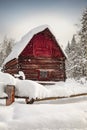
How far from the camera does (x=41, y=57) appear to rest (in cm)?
2605

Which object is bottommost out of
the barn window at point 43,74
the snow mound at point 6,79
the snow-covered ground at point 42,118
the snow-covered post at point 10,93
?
the snow-covered ground at point 42,118

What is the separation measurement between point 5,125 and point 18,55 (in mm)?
A: 20234

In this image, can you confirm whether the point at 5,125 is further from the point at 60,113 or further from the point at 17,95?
the point at 17,95

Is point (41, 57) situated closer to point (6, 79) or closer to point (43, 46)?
point (43, 46)

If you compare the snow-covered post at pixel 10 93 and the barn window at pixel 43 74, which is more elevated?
the barn window at pixel 43 74

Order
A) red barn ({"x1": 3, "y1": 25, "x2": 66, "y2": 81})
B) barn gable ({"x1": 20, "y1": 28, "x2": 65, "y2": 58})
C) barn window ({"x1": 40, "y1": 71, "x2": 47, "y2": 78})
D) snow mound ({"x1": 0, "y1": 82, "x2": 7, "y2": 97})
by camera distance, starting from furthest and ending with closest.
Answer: barn window ({"x1": 40, "y1": 71, "x2": 47, "y2": 78}) < barn gable ({"x1": 20, "y1": 28, "x2": 65, "y2": 58}) < red barn ({"x1": 3, "y1": 25, "x2": 66, "y2": 81}) < snow mound ({"x1": 0, "y1": 82, "x2": 7, "y2": 97})

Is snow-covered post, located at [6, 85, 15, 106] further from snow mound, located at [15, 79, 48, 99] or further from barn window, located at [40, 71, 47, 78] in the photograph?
barn window, located at [40, 71, 47, 78]

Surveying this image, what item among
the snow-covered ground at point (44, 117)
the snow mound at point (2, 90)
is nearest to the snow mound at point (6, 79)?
the snow mound at point (2, 90)

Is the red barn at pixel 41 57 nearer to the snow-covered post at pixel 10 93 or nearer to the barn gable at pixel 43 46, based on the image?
the barn gable at pixel 43 46

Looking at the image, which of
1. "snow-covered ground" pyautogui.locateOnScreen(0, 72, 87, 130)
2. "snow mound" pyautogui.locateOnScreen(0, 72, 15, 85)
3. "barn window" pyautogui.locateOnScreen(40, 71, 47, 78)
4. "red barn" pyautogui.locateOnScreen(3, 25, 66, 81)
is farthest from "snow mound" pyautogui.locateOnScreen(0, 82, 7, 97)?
"barn window" pyautogui.locateOnScreen(40, 71, 47, 78)

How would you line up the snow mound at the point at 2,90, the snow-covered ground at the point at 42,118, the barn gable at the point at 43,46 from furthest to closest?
the barn gable at the point at 43,46
the snow mound at the point at 2,90
the snow-covered ground at the point at 42,118

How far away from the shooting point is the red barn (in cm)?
2530

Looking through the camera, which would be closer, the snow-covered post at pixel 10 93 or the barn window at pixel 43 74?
the snow-covered post at pixel 10 93

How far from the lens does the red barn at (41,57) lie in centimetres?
2530
